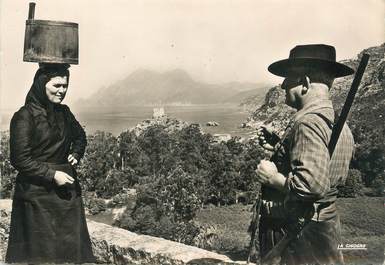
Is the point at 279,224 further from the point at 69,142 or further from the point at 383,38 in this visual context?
the point at 383,38

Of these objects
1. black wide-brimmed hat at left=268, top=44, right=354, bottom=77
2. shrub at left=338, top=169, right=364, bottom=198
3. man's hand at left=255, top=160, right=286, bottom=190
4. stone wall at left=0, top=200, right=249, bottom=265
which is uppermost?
black wide-brimmed hat at left=268, top=44, right=354, bottom=77

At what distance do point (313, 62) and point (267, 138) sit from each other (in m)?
0.53

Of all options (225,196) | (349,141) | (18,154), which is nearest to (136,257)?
(18,154)

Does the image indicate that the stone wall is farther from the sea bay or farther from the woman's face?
the sea bay

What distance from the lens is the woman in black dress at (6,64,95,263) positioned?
2.98m

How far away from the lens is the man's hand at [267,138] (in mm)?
2607

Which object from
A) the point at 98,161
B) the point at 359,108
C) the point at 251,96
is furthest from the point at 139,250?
the point at 98,161

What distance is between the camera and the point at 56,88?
3078mm

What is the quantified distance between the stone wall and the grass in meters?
20.7

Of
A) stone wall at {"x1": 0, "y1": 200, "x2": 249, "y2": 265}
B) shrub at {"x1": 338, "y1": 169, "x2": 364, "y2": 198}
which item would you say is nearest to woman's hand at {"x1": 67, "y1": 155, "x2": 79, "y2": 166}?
stone wall at {"x1": 0, "y1": 200, "x2": 249, "y2": 265}

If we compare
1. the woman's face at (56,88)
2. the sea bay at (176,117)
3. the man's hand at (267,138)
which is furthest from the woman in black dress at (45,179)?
the sea bay at (176,117)

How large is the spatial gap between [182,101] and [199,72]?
18.6m

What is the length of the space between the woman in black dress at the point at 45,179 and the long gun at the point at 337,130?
1422 mm

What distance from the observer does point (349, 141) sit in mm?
2355
